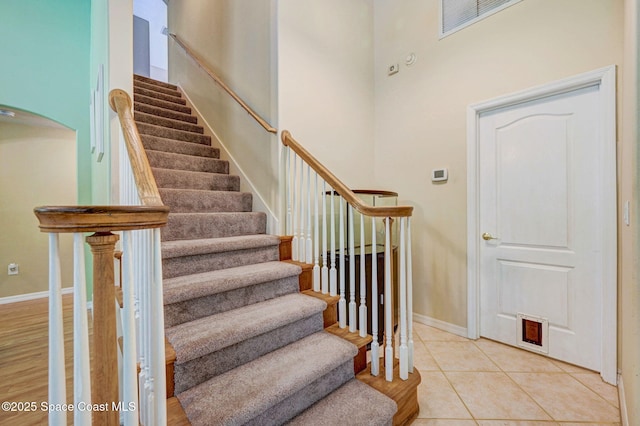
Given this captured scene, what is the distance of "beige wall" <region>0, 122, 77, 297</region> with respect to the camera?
3875 millimetres

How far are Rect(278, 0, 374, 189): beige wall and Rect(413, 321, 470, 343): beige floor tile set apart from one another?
1543mm

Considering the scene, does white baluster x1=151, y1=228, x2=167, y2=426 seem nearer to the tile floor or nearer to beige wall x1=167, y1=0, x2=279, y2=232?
the tile floor

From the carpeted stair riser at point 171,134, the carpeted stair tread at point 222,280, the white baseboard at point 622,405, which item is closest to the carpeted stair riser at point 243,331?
the carpeted stair tread at point 222,280

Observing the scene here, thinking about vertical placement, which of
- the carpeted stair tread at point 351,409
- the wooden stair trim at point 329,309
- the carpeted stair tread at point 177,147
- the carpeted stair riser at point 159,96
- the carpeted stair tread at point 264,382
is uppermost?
the carpeted stair riser at point 159,96

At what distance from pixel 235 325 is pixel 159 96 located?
398 centimetres

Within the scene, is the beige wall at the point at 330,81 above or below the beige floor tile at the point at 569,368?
above

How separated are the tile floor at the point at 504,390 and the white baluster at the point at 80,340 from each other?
1591mm

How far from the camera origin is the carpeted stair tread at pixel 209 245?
1.74 m

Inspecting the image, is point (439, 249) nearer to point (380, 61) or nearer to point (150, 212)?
point (380, 61)

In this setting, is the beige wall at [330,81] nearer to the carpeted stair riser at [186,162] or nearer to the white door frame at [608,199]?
the carpeted stair riser at [186,162]

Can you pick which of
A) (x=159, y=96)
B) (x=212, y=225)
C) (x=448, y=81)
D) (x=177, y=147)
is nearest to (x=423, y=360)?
(x=212, y=225)

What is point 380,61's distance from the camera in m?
3.11

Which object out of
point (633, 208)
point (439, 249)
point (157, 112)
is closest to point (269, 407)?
point (633, 208)

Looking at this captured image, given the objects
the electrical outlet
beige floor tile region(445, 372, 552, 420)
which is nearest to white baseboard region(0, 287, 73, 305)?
the electrical outlet
